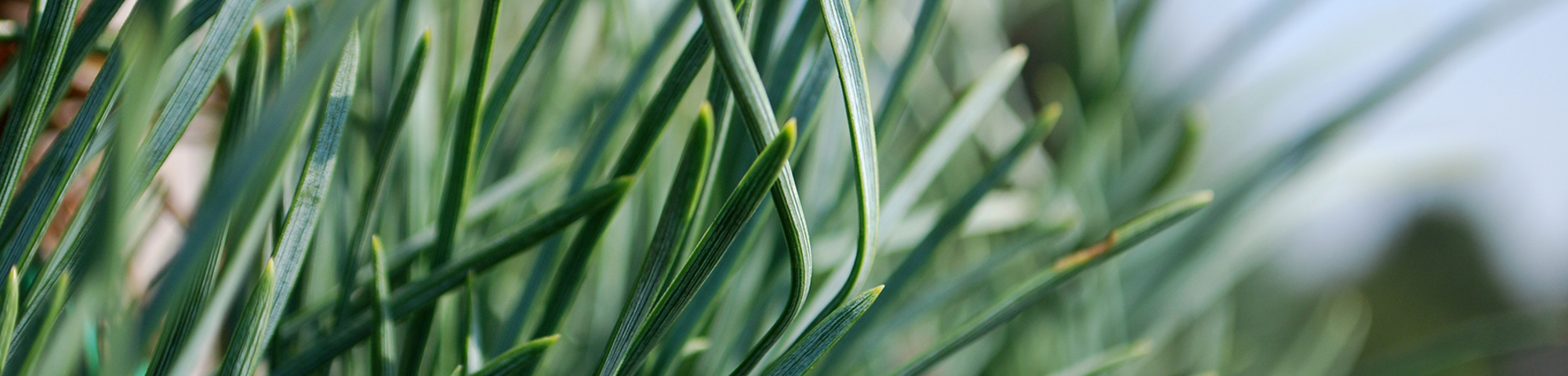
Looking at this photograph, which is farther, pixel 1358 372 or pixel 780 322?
pixel 1358 372

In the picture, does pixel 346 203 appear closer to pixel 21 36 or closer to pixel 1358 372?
pixel 21 36

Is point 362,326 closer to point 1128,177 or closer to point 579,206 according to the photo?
point 579,206


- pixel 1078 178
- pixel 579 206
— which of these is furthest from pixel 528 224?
pixel 1078 178

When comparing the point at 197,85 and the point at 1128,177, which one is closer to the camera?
the point at 197,85

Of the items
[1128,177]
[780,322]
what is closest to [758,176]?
[780,322]

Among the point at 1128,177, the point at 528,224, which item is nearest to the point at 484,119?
the point at 528,224
